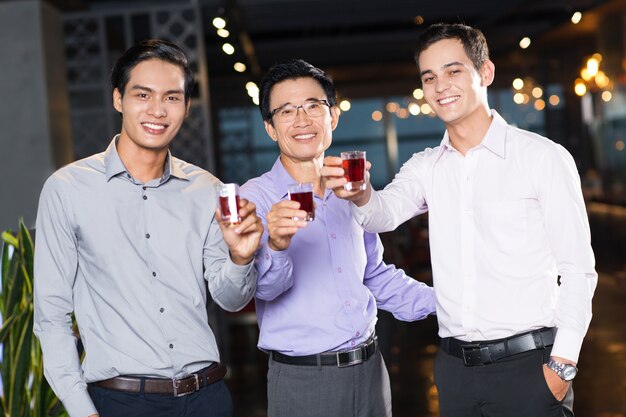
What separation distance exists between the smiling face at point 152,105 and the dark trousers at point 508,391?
1093 millimetres

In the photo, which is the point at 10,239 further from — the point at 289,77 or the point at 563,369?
the point at 563,369

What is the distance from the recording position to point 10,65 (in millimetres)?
7207

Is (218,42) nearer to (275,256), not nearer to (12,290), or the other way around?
(12,290)

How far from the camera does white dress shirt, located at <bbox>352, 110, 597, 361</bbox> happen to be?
2.25m

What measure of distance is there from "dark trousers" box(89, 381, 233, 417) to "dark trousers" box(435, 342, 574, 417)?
711 millimetres

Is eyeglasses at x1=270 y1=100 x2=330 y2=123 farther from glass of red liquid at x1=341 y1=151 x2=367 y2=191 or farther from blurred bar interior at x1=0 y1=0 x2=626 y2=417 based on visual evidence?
blurred bar interior at x1=0 y1=0 x2=626 y2=417

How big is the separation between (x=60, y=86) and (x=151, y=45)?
18.5 ft

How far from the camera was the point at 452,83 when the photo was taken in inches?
92.5

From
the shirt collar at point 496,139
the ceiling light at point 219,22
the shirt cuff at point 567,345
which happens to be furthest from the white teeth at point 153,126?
the ceiling light at point 219,22

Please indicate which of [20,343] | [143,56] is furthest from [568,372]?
Result: [20,343]

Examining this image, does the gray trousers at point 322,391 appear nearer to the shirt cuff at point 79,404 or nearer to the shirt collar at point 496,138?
the shirt cuff at point 79,404

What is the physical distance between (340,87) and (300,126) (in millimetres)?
18324

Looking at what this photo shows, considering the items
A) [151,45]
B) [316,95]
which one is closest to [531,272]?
[316,95]

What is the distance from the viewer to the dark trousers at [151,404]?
84.8 inches
